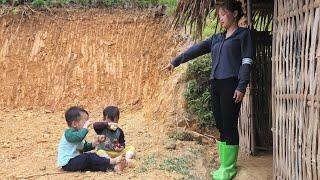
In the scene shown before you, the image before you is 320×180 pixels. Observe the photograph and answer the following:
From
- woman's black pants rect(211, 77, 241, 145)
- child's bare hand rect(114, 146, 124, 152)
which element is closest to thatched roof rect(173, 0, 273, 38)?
woman's black pants rect(211, 77, 241, 145)

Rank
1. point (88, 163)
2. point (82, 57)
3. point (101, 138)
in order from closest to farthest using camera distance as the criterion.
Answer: point (88, 163) < point (101, 138) < point (82, 57)

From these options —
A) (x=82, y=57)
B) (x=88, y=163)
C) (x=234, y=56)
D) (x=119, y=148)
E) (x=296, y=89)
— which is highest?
(x=82, y=57)

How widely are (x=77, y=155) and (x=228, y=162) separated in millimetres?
1806

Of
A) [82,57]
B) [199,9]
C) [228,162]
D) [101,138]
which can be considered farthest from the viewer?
[82,57]

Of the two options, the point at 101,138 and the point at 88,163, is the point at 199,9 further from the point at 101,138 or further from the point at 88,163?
the point at 88,163

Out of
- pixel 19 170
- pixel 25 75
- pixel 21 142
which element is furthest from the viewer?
pixel 25 75

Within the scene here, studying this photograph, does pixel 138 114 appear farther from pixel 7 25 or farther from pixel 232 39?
pixel 232 39

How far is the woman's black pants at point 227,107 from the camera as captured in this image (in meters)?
5.32

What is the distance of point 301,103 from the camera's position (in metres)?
4.40

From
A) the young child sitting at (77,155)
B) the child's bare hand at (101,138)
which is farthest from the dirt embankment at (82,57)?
the young child sitting at (77,155)

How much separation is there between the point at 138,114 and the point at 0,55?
412cm

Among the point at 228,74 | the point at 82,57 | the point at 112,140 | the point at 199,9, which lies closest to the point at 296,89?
the point at 228,74

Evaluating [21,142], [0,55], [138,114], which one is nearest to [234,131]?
[21,142]

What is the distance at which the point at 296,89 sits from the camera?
458 cm
